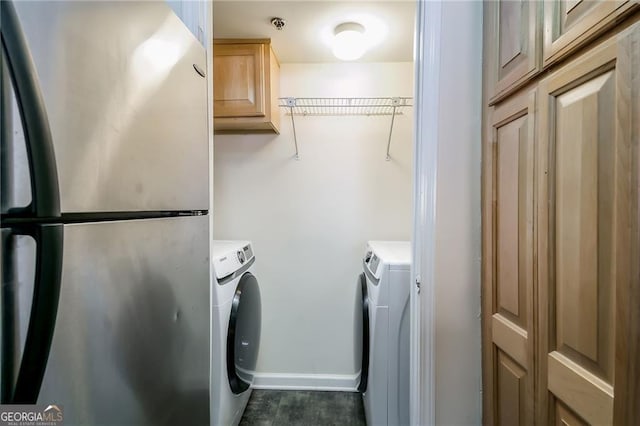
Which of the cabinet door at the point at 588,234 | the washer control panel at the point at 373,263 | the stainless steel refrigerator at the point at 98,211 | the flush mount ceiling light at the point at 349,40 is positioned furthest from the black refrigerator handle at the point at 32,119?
the flush mount ceiling light at the point at 349,40

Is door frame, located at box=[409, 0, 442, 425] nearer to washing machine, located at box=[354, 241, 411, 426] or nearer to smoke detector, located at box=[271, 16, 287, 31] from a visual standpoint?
washing machine, located at box=[354, 241, 411, 426]

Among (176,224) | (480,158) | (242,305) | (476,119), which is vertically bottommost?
(242,305)

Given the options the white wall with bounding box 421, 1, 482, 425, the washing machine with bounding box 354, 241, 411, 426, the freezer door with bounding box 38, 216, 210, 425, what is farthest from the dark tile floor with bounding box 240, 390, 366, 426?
the freezer door with bounding box 38, 216, 210, 425

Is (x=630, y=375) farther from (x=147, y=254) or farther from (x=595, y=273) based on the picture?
(x=147, y=254)

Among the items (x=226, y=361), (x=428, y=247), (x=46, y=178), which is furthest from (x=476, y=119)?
(x=226, y=361)

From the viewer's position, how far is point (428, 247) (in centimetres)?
114

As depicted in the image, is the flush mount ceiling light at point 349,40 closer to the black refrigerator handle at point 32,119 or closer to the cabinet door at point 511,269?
the cabinet door at point 511,269

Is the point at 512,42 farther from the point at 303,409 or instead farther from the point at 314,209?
the point at 303,409

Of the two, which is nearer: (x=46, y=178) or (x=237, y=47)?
(x=46, y=178)

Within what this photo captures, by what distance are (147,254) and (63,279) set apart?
0.74 feet

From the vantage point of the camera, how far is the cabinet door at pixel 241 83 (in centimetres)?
192

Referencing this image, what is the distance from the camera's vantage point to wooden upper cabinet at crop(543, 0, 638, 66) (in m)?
0.58

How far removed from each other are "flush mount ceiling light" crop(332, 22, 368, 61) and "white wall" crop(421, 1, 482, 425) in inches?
30.8

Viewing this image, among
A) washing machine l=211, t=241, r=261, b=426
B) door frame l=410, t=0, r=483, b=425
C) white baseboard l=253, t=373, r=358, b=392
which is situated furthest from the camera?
white baseboard l=253, t=373, r=358, b=392
